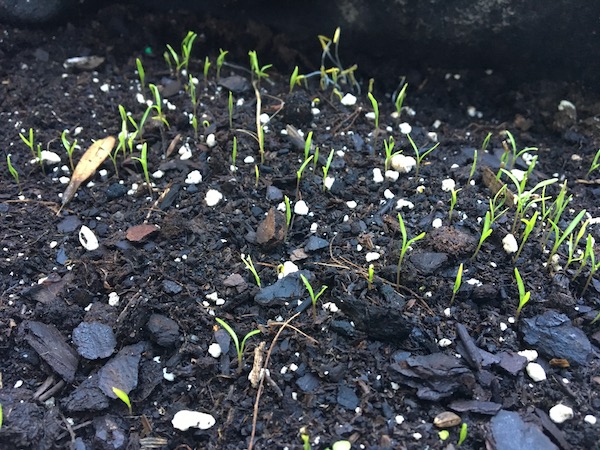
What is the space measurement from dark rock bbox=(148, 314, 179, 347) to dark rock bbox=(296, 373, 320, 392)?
363mm

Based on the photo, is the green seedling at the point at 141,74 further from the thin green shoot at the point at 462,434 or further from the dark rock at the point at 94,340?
the thin green shoot at the point at 462,434

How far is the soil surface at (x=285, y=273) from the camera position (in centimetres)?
152

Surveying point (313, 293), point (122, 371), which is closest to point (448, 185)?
point (313, 293)

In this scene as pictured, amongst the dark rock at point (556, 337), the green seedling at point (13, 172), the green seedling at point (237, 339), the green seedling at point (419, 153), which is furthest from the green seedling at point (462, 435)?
the green seedling at point (13, 172)

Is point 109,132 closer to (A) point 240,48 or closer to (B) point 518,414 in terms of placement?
(A) point 240,48

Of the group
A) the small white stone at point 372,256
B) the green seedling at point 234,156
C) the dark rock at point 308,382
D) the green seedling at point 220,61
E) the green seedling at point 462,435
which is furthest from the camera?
the green seedling at point 220,61

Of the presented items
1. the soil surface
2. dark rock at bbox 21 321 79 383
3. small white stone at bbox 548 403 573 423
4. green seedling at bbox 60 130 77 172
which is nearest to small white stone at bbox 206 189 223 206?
the soil surface

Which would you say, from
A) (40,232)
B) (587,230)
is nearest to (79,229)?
(40,232)

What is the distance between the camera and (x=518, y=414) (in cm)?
150

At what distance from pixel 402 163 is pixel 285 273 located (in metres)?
0.59

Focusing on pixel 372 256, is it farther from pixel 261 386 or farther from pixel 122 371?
pixel 122 371

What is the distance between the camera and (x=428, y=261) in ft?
5.72

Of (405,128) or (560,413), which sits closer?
(560,413)

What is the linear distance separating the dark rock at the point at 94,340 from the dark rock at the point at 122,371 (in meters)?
0.03
